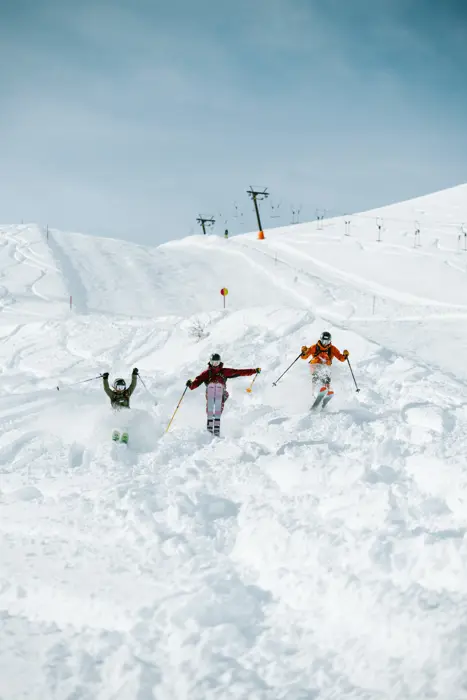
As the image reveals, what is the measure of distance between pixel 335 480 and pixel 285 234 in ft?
129

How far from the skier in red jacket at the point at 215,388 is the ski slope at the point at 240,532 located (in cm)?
31

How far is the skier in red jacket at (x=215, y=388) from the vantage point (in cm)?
877

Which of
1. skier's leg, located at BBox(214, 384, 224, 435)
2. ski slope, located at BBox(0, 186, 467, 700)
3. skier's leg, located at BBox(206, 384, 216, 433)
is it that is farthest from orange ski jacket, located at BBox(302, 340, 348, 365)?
skier's leg, located at BBox(206, 384, 216, 433)

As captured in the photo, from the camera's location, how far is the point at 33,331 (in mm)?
18125

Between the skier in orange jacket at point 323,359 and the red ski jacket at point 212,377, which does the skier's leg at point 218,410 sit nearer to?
the red ski jacket at point 212,377

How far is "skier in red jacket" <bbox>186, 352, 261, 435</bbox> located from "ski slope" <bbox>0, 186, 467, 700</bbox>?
306 mm

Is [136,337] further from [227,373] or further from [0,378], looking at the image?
[227,373]

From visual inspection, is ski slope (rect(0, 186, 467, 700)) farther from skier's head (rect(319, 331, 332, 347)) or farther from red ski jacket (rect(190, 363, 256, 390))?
skier's head (rect(319, 331, 332, 347))

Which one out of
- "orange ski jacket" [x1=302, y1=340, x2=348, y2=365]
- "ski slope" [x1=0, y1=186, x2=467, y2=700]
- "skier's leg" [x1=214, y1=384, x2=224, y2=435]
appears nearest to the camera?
"ski slope" [x1=0, y1=186, x2=467, y2=700]

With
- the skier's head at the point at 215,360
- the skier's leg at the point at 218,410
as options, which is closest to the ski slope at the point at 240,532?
the skier's leg at the point at 218,410

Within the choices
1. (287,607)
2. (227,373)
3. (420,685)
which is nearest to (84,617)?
(287,607)

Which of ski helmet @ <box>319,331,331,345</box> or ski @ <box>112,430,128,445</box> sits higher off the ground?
ski helmet @ <box>319,331,331,345</box>

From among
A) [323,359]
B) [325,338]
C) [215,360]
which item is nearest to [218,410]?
[215,360]

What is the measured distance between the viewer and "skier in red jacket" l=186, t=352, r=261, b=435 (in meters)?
8.77
